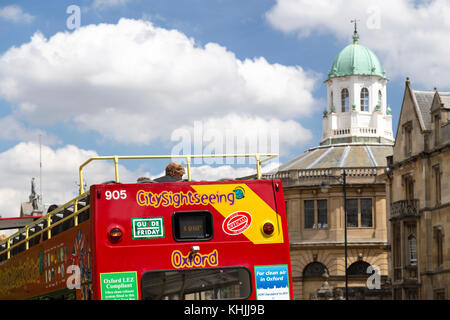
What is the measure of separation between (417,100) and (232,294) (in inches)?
1845

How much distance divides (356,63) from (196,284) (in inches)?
3401

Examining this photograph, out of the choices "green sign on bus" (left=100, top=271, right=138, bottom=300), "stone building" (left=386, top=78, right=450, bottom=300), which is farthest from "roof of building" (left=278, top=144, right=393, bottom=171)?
"green sign on bus" (left=100, top=271, right=138, bottom=300)

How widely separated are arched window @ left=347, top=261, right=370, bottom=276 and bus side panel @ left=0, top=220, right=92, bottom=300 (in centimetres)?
6173

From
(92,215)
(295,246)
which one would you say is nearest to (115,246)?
(92,215)

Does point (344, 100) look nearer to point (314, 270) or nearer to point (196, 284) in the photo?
point (314, 270)

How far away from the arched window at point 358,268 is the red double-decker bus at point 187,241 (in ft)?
222

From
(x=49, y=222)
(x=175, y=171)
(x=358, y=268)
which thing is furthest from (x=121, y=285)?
(x=358, y=268)

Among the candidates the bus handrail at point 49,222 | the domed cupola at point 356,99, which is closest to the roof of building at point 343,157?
the domed cupola at point 356,99

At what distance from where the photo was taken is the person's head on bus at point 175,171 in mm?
13750

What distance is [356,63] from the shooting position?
3841 inches

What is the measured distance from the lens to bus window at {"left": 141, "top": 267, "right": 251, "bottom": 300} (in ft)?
42.5

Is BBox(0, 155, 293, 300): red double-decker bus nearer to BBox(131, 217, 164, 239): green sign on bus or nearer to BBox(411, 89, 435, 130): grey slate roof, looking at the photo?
BBox(131, 217, 164, 239): green sign on bus

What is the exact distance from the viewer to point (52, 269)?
15.8 metres

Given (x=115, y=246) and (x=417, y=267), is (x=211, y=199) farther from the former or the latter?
(x=417, y=267)
